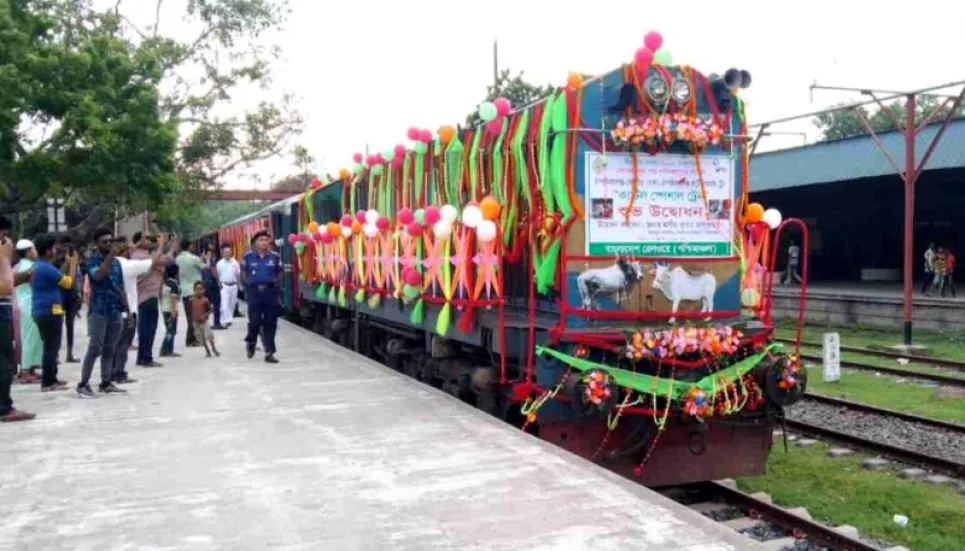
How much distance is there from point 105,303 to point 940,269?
20748 millimetres

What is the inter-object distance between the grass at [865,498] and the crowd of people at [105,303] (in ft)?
20.2

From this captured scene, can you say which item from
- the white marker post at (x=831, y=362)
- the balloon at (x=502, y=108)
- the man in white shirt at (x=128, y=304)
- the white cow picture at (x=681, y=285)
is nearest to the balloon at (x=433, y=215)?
the balloon at (x=502, y=108)

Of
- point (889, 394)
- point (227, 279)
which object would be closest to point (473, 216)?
point (889, 394)

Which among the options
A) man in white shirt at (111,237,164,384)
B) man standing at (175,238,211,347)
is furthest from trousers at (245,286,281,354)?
man standing at (175,238,211,347)

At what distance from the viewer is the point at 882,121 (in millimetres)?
55156

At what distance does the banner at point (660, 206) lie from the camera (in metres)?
6.62

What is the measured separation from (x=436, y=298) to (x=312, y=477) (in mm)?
3036

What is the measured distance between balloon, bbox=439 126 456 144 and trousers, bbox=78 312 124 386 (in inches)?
146

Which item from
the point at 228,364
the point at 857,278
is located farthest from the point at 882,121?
the point at 228,364

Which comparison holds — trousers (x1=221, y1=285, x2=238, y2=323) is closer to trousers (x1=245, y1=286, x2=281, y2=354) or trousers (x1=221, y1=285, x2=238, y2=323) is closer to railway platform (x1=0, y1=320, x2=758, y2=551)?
trousers (x1=245, y1=286, x2=281, y2=354)

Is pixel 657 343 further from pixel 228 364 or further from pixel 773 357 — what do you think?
pixel 228 364

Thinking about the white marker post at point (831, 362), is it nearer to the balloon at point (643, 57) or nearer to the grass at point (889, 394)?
the grass at point (889, 394)

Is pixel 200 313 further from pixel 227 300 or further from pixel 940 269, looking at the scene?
pixel 940 269

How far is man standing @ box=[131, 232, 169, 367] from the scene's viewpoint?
1127cm
